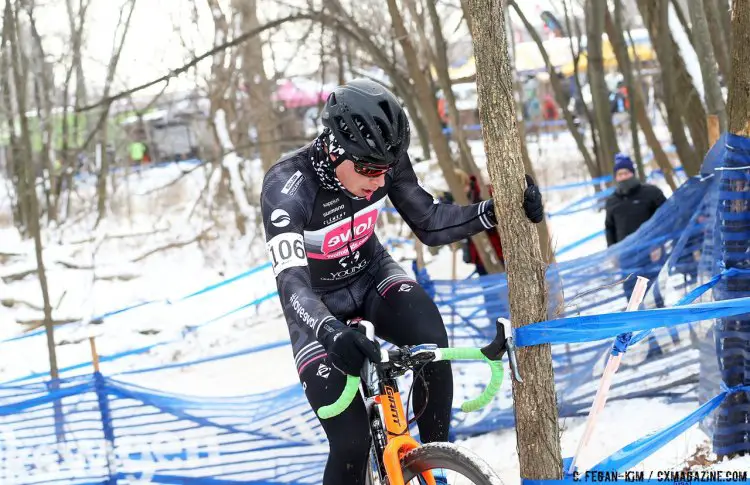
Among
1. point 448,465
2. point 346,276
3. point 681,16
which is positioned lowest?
point 448,465

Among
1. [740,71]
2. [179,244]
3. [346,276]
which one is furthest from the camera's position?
[179,244]

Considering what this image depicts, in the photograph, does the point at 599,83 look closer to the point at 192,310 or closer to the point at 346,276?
the point at 192,310

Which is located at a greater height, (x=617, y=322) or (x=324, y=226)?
(x=324, y=226)

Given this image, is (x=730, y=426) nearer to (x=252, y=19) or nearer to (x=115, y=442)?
(x=115, y=442)

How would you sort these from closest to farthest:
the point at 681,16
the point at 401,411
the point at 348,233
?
the point at 401,411
the point at 348,233
the point at 681,16

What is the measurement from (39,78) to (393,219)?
9.28 meters

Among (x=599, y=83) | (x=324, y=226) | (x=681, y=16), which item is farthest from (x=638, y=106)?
(x=324, y=226)

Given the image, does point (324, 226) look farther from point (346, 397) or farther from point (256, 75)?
point (256, 75)

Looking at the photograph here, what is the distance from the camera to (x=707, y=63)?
23.5ft

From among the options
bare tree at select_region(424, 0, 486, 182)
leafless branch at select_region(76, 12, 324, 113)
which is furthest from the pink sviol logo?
bare tree at select_region(424, 0, 486, 182)

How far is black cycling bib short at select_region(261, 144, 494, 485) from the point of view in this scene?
3.44 metres

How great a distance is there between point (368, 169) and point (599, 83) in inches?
383

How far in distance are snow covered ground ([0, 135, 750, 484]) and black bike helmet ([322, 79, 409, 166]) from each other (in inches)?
101

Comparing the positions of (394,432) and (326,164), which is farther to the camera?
(326,164)
